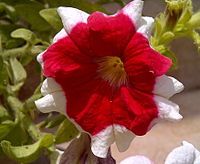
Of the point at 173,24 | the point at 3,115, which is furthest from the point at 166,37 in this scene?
→ the point at 3,115

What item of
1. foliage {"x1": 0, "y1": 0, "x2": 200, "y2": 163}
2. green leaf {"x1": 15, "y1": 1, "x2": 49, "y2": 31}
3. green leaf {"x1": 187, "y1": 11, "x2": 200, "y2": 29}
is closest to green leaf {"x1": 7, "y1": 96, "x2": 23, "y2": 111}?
foliage {"x1": 0, "y1": 0, "x2": 200, "y2": 163}

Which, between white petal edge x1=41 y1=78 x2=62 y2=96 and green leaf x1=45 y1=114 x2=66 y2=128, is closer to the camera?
white petal edge x1=41 y1=78 x2=62 y2=96

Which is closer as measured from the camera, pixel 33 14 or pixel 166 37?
pixel 166 37

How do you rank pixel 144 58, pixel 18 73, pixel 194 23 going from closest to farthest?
pixel 144 58 → pixel 194 23 → pixel 18 73

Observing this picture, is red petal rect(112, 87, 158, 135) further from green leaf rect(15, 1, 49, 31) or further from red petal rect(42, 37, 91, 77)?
green leaf rect(15, 1, 49, 31)

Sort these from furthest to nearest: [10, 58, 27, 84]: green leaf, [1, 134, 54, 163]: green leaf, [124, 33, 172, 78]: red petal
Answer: [10, 58, 27, 84]: green leaf
[1, 134, 54, 163]: green leaf
[124, 33, 172, 78]: red petal

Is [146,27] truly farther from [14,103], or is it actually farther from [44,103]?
[14,103]

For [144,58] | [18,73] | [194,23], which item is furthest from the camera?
[18,73]
